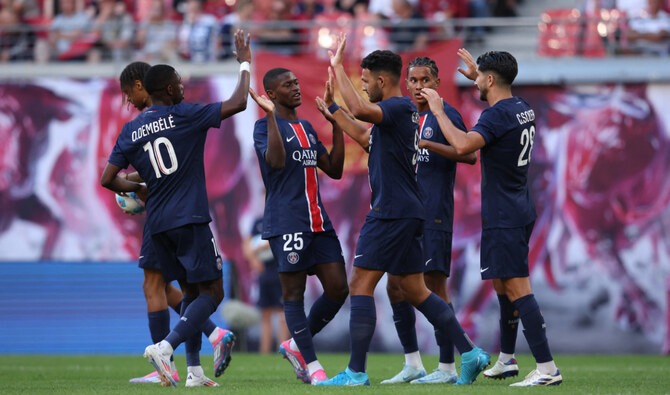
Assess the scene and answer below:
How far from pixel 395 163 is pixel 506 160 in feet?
2.79

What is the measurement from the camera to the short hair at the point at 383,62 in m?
9.01

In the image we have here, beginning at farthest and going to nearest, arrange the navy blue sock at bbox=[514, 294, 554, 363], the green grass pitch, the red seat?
the red seat → the navy blue sock at bbox=[514, 294, 554, 363] → the green grass pitch

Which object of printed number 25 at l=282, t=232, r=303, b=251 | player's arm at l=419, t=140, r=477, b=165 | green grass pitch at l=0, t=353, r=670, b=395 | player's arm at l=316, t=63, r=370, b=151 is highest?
player's arm at l=316, t=63, r=370, b=151

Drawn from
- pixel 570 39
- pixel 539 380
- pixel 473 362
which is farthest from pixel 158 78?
pixel 570 39

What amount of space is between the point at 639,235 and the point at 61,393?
1072cm

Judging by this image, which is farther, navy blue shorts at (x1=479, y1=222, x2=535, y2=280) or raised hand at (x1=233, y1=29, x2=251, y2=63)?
raised hand at (x1=233, y1=29, x2=251, y2=63)

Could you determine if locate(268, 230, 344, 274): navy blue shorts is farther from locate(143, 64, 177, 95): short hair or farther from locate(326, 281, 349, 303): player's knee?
locate(143, 64, 177, 95): short hair

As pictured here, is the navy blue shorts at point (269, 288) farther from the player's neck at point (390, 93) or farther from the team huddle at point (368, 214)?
the player's neck at point (390, 93)

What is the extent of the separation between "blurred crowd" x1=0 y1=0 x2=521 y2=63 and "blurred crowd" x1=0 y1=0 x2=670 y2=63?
0.05 ft

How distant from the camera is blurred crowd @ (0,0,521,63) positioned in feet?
60.7

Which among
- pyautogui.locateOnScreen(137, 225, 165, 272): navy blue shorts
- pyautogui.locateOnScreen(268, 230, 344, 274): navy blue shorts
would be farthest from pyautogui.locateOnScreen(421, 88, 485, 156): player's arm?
pyautogui.locateOnScreen(137, 225, 165, 272): navy blue shorts

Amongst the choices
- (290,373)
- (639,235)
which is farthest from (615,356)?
(290,373)

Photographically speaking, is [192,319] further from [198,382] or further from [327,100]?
[327,100]

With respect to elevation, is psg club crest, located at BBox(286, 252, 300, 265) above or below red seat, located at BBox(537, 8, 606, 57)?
below
